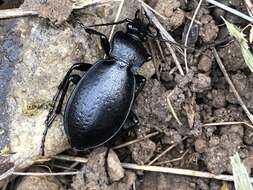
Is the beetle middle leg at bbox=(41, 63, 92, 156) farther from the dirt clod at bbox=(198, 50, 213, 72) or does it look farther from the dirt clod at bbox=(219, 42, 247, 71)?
the dirt clod at bbox=(219, 42, 247, 71)

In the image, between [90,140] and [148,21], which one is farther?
[148,21]

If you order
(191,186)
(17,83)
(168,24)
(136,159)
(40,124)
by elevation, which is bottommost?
(191,186)

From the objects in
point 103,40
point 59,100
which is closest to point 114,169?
point 59,100

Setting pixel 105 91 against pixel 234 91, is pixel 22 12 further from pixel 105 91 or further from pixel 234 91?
pixel 234 91

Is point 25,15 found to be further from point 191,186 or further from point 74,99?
point 191,186

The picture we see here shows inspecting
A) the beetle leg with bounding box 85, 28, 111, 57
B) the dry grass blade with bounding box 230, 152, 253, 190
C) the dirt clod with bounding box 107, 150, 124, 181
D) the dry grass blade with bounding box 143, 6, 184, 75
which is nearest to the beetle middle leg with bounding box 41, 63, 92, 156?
the beetle leg with bounding box 85, 28, 111, 57

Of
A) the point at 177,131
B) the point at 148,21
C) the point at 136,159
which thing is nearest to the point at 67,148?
the point at 136,159

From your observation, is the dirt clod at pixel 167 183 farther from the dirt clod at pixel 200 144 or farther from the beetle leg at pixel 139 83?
the beetle leg at pixel 139 83
